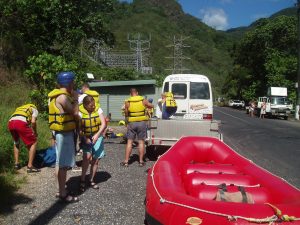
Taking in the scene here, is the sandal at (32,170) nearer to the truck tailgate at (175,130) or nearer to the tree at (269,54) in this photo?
the truck tailgate at (175,130)

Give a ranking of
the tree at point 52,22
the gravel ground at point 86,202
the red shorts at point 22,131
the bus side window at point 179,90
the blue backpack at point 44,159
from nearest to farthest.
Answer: the gravel ground at point 86,202 < the red shorts at point 22,131 < the blue backpack at point 44,159 < the bus side window at point 179,90 < the tree at point 52,22

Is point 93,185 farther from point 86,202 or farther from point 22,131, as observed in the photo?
point 22,131

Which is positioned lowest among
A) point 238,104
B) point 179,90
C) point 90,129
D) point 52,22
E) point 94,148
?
point 238,104

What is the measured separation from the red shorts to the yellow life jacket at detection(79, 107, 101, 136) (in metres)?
1.63

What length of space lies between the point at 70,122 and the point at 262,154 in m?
7.52

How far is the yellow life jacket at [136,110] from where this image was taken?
9.79m

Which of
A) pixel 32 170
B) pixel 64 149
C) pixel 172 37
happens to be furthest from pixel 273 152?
pixel 172 37

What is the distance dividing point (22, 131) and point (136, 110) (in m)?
2.52

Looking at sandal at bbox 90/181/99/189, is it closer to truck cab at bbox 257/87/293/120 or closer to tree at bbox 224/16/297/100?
truck cab at bbox 257/87/293/120

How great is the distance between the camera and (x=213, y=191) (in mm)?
5598

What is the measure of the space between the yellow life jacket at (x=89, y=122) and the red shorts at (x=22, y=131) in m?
1.63

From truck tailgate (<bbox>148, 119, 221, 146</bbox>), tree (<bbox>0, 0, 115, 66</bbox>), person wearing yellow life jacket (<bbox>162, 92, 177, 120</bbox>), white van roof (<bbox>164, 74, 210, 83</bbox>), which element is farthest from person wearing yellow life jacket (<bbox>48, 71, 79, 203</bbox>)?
tree (<bbox>0, 0, 115, 66</bbox>)

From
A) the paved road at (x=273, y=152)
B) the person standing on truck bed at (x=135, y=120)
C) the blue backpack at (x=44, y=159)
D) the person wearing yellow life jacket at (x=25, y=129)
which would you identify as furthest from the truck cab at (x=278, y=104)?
the person wearing yellow life jacket at (x=25, y=129)

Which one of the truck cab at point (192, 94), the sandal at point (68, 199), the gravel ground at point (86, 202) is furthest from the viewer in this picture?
the truck cab at point (192, 94)
